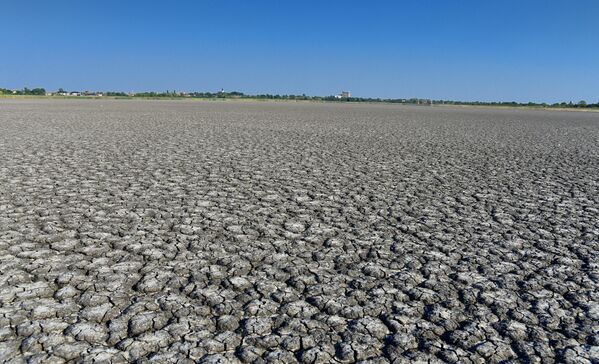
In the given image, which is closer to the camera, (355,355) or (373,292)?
(355,355)

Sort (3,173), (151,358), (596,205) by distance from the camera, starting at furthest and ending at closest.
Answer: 1. (3,173)
2. (596,205)
3. (151,358)

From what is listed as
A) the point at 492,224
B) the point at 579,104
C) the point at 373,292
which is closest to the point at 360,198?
the point at 492,224

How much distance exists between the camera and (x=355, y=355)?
1854 millimetres

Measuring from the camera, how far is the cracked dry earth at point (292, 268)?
192 cm

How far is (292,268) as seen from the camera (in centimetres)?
271

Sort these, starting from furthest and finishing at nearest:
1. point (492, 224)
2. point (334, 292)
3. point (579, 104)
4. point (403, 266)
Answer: point (579, 104), point (492, 224), point (403, 266), point (334, 292)

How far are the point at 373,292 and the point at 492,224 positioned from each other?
1.78 metres

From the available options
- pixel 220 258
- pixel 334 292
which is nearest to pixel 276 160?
pixel 220 258

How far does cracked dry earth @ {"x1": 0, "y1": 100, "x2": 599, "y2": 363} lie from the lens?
1924 millimetres

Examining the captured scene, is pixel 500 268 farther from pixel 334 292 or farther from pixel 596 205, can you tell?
pixel 596 205

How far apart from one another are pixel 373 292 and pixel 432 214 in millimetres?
1814

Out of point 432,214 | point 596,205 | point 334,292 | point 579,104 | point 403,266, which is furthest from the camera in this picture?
point 579,104

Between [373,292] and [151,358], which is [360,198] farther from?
[151,358]

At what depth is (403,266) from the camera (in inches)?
110
